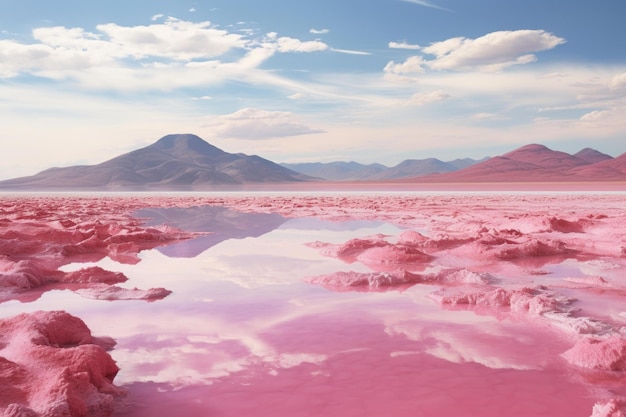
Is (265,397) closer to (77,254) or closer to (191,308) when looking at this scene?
(191,308)

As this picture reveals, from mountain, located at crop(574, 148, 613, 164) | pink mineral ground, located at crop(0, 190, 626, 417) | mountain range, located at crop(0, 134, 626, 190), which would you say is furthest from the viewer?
mountain, located at crop(574, 148, 613, 164)

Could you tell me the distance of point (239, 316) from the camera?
4898 millimetres

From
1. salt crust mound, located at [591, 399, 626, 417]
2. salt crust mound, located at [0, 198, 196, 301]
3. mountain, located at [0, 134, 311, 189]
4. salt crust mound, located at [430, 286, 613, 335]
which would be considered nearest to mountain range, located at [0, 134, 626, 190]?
mountain, located at [0, 134, 311, 189]

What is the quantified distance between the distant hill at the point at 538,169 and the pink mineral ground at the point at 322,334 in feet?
331

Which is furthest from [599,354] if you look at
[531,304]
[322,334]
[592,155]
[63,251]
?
[592,155]

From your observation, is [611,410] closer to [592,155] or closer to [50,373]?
[50,373]

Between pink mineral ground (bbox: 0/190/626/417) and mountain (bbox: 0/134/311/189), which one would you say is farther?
mountain (bbox: 0/134/311/189)

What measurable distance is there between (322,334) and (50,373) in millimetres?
2077

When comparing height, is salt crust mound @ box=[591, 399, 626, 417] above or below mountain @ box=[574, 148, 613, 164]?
below

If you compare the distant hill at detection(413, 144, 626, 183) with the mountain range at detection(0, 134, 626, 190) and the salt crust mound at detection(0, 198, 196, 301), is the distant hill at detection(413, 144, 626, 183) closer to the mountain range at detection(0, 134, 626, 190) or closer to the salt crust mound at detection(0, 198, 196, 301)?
the mountain range at detection(0, 134, 626, 190)

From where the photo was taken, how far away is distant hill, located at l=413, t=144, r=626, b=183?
106 m

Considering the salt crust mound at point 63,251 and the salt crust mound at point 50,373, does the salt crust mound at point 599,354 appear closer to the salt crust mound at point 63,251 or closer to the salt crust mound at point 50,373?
the salt crust mound at point 50,373

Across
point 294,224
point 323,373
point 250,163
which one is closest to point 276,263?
point 323,373

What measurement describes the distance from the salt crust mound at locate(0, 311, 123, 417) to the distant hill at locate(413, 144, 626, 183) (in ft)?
345
